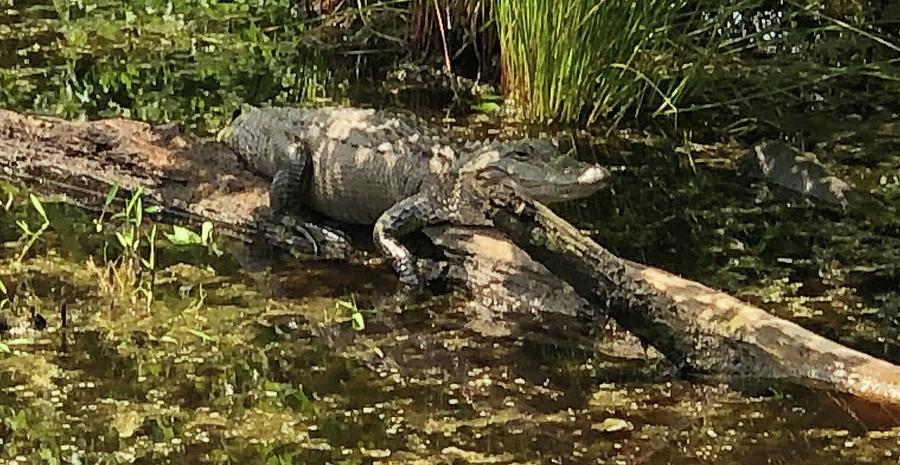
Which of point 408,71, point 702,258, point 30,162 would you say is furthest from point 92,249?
point 408,71

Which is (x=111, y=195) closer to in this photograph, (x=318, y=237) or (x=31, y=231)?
(x=31, y=231)

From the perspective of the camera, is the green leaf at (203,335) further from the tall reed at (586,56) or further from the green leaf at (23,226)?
the tall reed at (586,56)

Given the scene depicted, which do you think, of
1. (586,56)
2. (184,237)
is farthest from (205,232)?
(586,56)

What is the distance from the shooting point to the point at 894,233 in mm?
3750

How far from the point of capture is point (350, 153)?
149 inches

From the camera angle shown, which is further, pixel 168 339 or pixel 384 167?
pixel 384 167

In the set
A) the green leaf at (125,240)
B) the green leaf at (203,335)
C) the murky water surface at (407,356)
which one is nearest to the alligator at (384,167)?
the murky water surface at (407,356)

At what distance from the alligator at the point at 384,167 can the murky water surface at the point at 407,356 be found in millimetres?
208

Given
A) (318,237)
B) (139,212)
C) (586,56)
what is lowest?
(318,237)

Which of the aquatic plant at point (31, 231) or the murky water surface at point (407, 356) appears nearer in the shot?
the murky water surface at point (407, 356)

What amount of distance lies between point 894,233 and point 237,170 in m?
1.72

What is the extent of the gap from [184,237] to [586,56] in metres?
1.72

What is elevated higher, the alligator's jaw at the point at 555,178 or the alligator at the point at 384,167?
the alligator's jaw at the point at 555,178

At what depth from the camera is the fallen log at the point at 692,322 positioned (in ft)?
8.89
